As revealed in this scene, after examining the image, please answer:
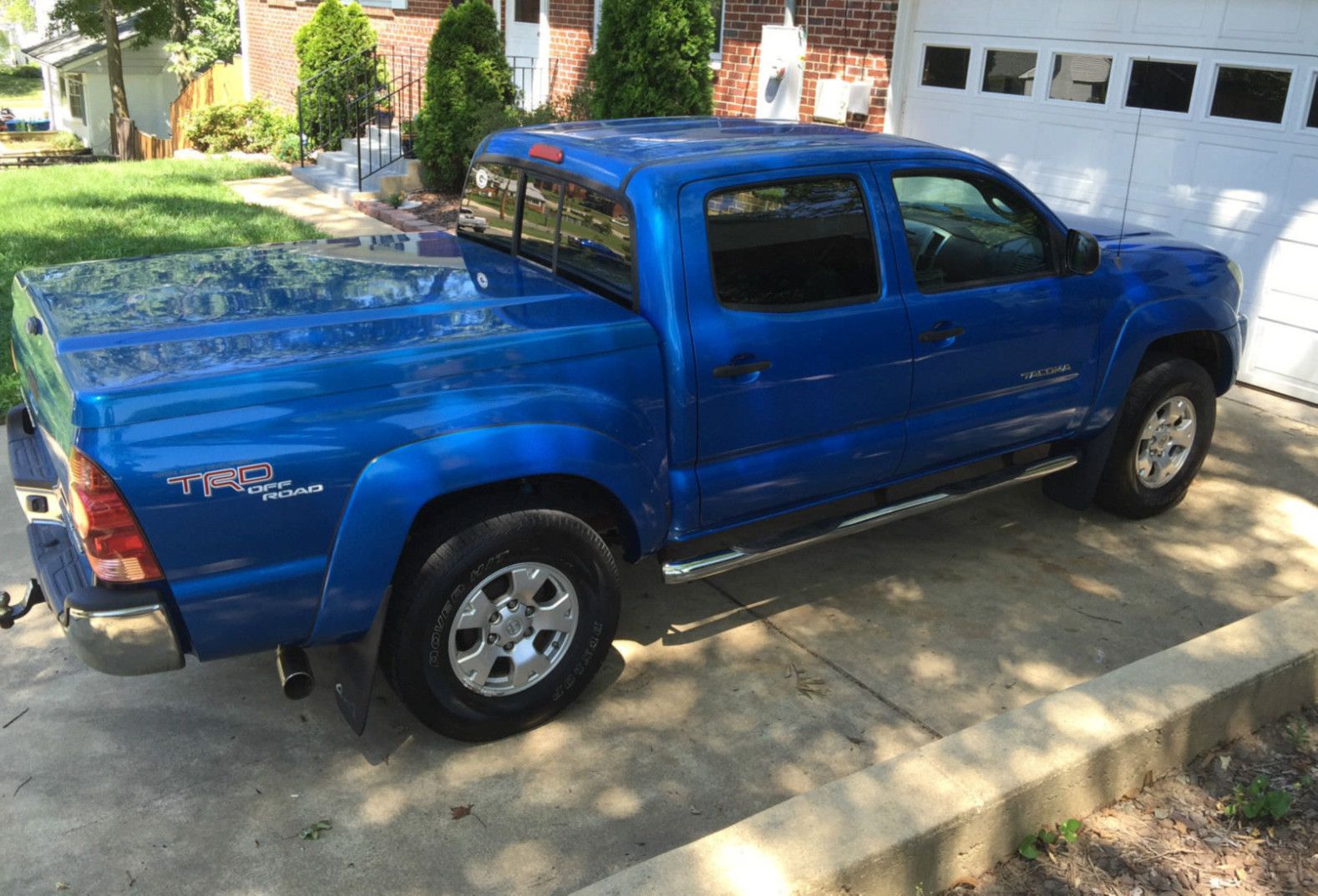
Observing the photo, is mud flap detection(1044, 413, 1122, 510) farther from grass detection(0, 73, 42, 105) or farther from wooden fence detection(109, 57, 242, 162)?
grass detection(0, 73, 42, 105)

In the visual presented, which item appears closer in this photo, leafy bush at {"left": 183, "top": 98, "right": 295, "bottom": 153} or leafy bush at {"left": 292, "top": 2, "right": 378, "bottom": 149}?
leafy bush at {"left": 292, "top": 2, "right": 378, "bottom": 149}

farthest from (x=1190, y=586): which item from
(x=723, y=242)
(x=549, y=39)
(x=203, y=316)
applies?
(x=549, y=39)

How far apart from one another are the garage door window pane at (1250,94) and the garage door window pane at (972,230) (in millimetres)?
3366

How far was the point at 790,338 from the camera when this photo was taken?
419 cm

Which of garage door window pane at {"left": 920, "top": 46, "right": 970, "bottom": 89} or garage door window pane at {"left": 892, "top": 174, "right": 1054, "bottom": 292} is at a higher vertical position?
garage door window pane at {"left": 920, "top": 46, "right": 970, "bottom": 89}

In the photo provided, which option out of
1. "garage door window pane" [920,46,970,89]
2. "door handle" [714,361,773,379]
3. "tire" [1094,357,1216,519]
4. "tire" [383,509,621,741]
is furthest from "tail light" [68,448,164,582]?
"garage door window pane" [920,46,970,89]

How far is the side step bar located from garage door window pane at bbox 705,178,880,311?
0.87 m

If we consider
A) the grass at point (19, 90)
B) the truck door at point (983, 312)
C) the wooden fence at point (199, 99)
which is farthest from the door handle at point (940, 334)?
the grass at point (19, 90)

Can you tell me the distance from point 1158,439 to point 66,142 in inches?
1849

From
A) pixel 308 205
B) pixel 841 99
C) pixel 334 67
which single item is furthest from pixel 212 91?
pixel 841 99

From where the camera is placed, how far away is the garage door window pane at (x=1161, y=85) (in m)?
7.70

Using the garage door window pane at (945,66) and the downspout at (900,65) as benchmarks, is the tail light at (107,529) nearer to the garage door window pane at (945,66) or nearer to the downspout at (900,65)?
the downspout at (900,65)

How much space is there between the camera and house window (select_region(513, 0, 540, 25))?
14.4 metres

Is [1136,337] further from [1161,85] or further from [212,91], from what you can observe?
[212,91]
